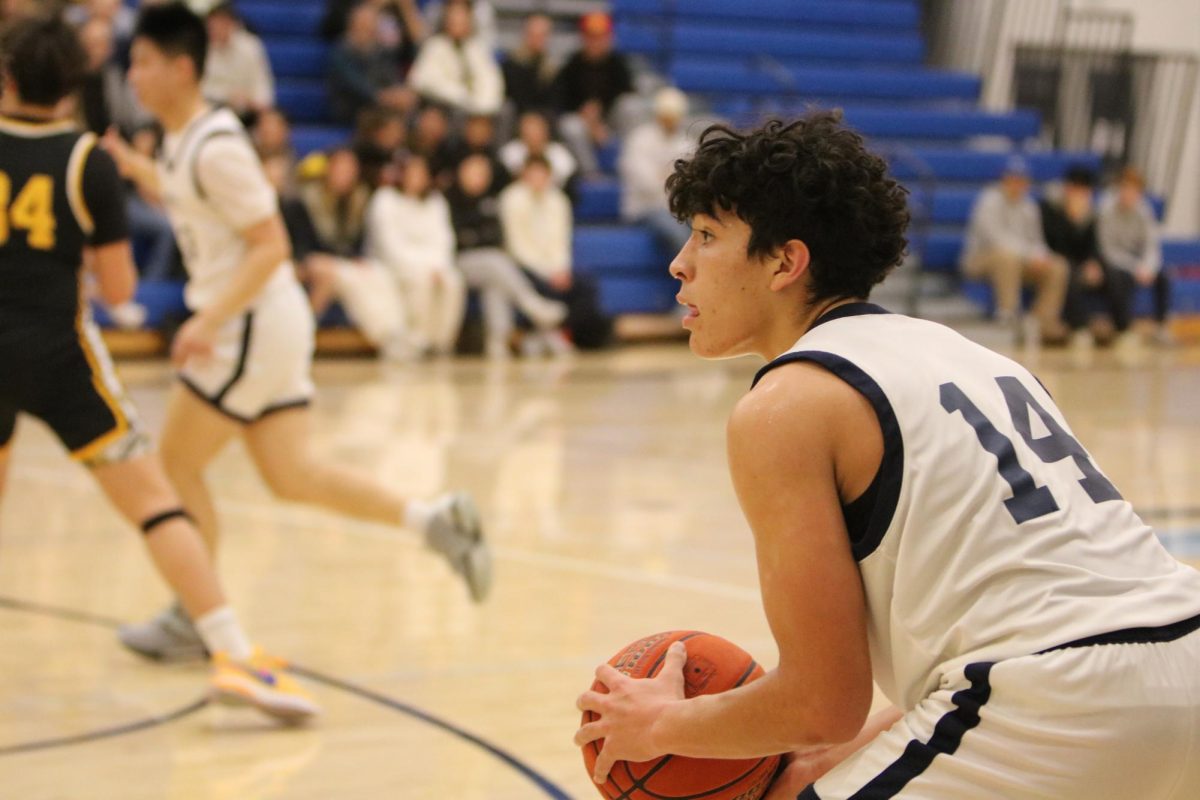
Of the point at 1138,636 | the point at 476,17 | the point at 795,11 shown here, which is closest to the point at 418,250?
the point at 476,17

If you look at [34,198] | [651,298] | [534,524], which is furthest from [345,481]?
[651,298]

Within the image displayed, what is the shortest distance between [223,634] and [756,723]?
2.19 meters

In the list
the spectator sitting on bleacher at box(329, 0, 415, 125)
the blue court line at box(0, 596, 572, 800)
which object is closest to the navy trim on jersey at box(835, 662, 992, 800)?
the blue court line at box(0, 596, 572, 800)

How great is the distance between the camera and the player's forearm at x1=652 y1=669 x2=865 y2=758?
2008 mm

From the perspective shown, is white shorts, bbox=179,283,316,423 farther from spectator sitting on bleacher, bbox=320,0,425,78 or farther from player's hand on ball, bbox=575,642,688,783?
spectator sitting on bleacher, bbox=320,0,425,78

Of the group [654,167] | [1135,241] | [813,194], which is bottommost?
[1135,241]

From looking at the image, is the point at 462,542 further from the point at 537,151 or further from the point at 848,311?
the point at 537,151

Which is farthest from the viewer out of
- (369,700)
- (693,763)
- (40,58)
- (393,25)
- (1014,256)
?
(1014,256)

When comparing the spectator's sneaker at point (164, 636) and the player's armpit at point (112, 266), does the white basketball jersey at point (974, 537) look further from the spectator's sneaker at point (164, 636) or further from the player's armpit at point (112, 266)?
the spectator's sneaker at point (164, 636)

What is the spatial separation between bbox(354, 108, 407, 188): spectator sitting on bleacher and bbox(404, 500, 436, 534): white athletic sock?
28.1 feet

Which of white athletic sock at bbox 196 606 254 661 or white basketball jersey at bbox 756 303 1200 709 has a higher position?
white basketball jersey at bbox 756 303 1200 709

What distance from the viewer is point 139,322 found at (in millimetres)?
11891

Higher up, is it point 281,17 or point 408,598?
point 281,17

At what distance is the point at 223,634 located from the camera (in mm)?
3926
